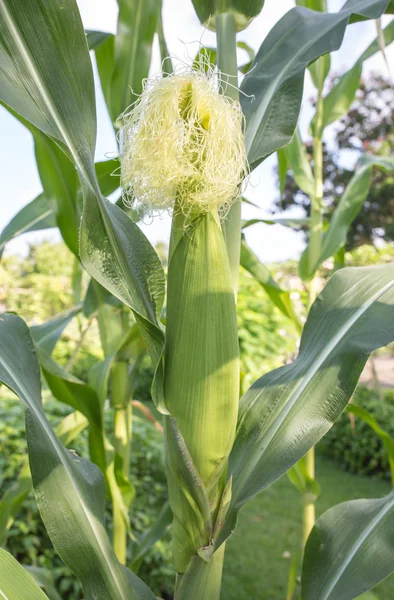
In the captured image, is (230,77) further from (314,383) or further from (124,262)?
Answer: (314,383)

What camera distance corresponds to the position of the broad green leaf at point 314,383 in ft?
2.12

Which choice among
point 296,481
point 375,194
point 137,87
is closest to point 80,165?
point 137,87

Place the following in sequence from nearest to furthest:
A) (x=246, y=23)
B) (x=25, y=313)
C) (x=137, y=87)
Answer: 1. (x=246, y=23)
2. (x=137, y=87)
3. (x=25, y=313)

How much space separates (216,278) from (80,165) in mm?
195

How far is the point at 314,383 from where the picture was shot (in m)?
0.69

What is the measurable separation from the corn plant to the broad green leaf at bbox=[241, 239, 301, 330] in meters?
0.49

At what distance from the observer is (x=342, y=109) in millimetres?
1524

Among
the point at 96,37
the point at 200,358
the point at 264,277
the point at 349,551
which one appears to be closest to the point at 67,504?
the point at 200,358

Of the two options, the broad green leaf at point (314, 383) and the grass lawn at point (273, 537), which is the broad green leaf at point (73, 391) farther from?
the grass lawn at point (273, 537)

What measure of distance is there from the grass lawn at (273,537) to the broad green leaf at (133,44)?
2173mm

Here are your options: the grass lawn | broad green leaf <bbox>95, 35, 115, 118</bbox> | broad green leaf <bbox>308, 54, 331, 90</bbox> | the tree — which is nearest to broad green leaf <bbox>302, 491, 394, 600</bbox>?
broad green leaf <bbox>95, 35, 115, 118</bbox>

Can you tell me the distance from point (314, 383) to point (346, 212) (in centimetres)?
97

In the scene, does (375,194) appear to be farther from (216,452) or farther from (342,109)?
(216,452)

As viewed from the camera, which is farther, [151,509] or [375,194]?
Answer: [375,194]
